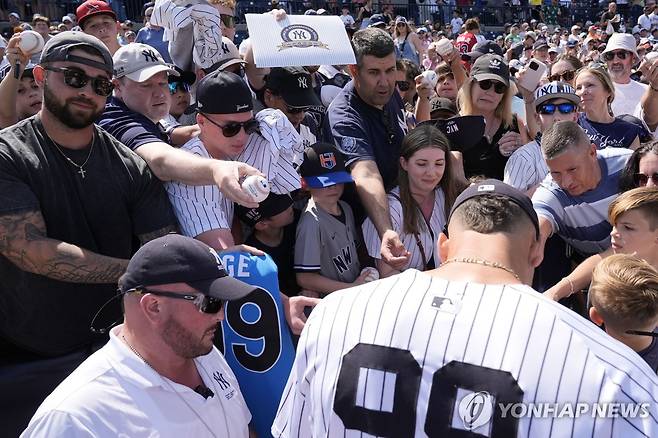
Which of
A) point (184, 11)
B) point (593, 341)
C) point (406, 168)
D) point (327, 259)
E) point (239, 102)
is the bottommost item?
point (327, 259)

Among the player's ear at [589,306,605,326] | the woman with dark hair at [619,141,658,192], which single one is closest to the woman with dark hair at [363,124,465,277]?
the woman with dark hair at [619,141,658,192]

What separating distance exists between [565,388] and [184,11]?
3869mm

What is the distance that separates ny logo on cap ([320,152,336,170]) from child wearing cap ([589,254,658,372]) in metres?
1.67

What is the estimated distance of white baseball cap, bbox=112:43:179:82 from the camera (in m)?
3.42

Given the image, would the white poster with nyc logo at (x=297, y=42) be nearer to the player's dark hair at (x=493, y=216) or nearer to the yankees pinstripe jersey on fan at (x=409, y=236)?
the yankees pinstripe jersey on fan at (x=409, y=236)

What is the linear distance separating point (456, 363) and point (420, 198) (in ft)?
8.57

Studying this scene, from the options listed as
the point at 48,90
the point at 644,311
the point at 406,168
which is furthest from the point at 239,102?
the point at 644,311

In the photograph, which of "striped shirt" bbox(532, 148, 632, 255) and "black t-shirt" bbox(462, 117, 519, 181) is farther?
"black t-shirt" bbox(462, 117, 519, 181)

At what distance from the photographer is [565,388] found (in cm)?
153

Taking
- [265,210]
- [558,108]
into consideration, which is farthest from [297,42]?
[558,108]

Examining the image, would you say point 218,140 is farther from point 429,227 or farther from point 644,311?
point 644,311

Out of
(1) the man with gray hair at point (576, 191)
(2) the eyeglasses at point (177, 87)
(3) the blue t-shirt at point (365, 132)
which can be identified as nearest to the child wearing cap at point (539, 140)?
(1) the man with gray hair at point (576, 191)

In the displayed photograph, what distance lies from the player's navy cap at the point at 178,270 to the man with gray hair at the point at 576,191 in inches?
81.7

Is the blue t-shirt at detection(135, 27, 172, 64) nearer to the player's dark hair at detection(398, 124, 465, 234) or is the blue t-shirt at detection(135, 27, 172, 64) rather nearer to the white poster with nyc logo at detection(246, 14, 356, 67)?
the white poster with nyc logo at detection(246, 14, 356, 67)
